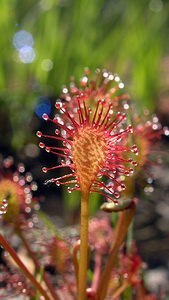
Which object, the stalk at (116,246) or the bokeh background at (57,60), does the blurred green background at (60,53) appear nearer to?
the bokeh background at (57,60)

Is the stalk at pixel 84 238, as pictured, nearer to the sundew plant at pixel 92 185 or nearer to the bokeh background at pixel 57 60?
the sundew plant at pixel 92 185

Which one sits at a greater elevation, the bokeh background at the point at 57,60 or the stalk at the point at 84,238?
the bokeh background at the point at 57,60

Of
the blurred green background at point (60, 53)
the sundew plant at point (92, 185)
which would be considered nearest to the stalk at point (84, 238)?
the sundew plant at point (92, 185)

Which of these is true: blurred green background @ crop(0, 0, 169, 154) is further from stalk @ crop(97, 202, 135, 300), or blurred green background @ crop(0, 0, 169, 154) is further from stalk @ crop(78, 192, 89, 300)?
stalk @ crop(78, 192, 89, 300)

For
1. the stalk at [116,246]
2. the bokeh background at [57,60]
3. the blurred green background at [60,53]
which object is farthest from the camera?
the blurred green background at [60,53]

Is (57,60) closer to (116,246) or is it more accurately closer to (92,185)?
(116,246)

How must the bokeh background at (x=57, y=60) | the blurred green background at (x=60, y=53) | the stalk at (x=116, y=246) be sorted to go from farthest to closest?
1. the blurred green background at (x=60, y=53)
2. the bokeh background at (x=57, y=60)
3. the stalk at (x=116, y=246)

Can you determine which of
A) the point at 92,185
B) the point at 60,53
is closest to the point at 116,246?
the point at 92,185

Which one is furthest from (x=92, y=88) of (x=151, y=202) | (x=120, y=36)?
(x=120, y=36)

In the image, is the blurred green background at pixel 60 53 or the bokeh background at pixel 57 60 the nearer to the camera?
the bokeh background at pixel 57 60
